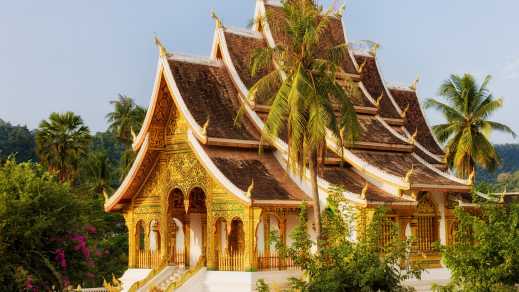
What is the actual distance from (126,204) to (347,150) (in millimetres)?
6386

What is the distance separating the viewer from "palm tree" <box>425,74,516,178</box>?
30812 mm

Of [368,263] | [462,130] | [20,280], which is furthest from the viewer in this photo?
[462,130]

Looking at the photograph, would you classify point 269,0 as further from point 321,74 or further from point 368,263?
point 368,263

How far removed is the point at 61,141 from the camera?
38625 mm

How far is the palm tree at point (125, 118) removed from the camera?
153 ft

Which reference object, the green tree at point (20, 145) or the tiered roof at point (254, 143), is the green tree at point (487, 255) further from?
the green tree at point (20, 145)

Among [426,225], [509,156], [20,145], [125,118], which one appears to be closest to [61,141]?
[125,118]

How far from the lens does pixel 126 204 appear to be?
2461cm

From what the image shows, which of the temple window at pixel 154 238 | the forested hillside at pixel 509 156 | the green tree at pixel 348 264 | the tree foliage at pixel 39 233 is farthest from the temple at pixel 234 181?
the forested hillside at pixel 509 156

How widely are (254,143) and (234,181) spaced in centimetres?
189

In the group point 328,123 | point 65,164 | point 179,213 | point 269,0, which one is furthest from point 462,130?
point 65,164

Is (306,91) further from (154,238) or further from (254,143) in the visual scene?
(154,238)

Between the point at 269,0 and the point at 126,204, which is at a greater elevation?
the point at 269,0

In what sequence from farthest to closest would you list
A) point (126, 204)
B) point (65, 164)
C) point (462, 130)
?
point (65, 164)
point (462, 130)
point (126, 204)
